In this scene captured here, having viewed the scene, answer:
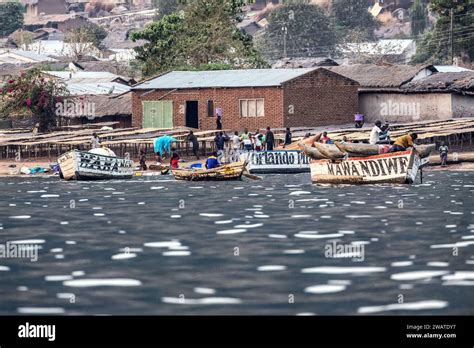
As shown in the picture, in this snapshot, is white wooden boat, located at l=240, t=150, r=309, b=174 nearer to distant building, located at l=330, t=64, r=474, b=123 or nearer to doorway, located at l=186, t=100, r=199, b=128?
distant building, located at l=330, t=64, r=474, b=123

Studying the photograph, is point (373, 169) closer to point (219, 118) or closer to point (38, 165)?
point (38, 165)

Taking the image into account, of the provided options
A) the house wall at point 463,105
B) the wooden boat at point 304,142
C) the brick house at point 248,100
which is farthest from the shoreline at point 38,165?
the house wall at point 463,105

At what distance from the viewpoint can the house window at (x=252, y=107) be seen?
67.2 m

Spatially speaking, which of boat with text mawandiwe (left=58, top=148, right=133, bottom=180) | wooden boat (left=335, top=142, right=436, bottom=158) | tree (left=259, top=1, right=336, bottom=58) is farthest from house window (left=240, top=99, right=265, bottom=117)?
tree (left=259, top=1, right=336, bottom=58)

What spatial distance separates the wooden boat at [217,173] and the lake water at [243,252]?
4762 millimetres

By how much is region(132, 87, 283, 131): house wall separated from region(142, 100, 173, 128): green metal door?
264mm

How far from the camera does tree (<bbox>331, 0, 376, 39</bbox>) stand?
623 ft

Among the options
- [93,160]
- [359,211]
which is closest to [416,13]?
[93,160]

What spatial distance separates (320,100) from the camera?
68.7 meters

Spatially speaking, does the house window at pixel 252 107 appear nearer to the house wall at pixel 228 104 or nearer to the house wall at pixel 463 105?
the house wall at pixel 228 104

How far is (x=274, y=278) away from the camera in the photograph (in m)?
22.5

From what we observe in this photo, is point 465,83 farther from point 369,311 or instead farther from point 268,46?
point 268,46

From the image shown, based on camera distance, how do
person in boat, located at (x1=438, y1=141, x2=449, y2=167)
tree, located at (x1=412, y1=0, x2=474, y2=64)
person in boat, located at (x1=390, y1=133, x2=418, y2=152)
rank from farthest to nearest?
tree, located at (x1=412, y1=0, x2=474, y2=64) < person in boat, located at (x1=438, y1=141, x2=449, y2=167) < person in boat, located at (x1=390, y1=133, x2=418, y2=152)

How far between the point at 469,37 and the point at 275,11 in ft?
219
